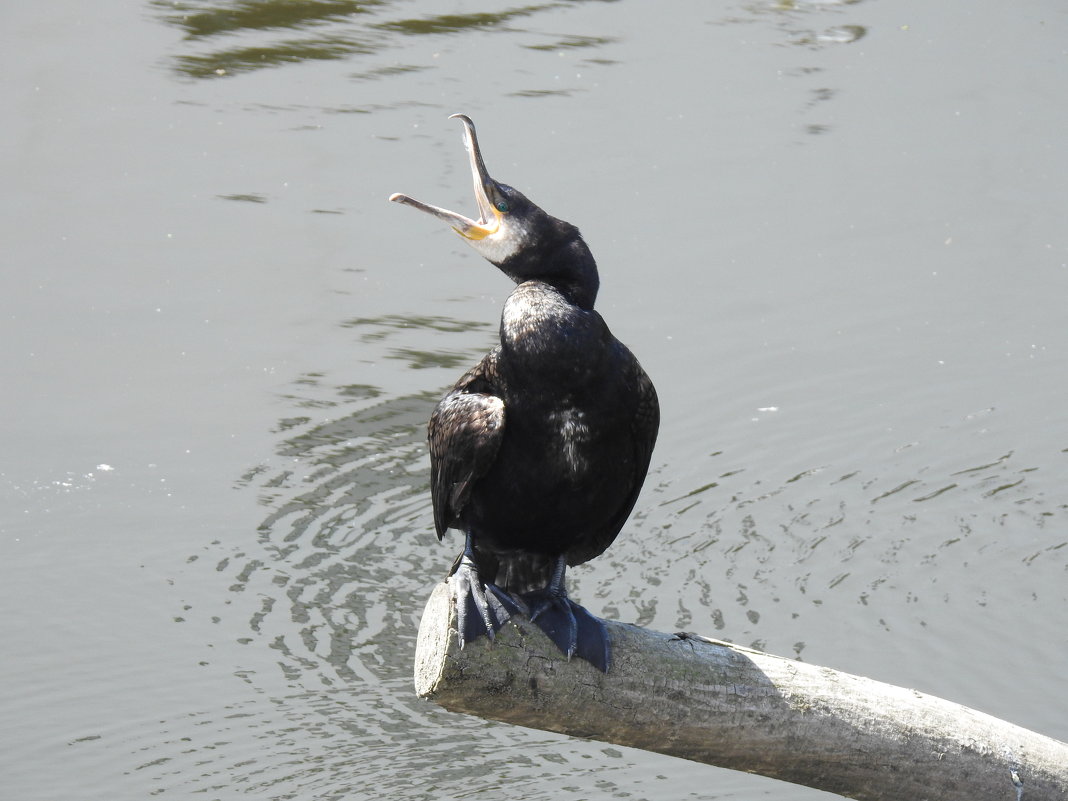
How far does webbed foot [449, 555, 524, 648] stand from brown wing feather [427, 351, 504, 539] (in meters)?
0.22

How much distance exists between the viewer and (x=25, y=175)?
7.27 meters

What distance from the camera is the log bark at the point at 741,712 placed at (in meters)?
2.84

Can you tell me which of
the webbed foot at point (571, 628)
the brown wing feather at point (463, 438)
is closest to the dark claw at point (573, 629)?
the webbed foot at point (571, 628)

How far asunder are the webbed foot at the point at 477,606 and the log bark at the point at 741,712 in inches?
0.8

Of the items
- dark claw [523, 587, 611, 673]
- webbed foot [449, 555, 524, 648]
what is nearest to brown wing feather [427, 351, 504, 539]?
webbed foot [449, 555, 524, 648]

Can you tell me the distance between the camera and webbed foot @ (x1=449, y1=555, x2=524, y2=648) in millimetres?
2803

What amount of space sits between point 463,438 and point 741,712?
2.72 ft

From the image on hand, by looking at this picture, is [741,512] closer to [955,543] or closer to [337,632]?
[955,543]

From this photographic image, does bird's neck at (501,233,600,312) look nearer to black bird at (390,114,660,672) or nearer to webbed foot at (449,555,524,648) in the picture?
black bird at (390,114,660,672)

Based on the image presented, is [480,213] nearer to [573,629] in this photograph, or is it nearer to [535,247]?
[535,247]

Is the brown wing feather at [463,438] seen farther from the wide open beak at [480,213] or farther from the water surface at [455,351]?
the water surface at [455,351]

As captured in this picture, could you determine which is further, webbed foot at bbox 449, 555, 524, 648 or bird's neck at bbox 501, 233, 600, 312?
bird's neck at bbox 501, 233, 600, 312

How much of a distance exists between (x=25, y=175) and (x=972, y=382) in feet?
15.8

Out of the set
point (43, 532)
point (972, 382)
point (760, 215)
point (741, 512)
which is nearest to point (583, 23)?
point (760, 215)
